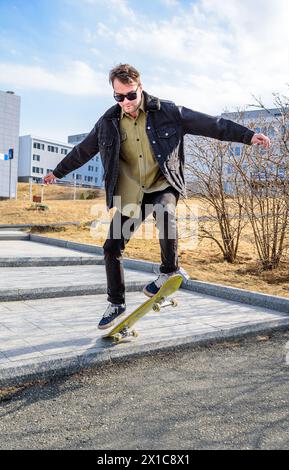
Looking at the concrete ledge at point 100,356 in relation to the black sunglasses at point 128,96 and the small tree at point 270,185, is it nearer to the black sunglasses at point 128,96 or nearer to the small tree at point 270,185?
the black sunglasses at point 128,96

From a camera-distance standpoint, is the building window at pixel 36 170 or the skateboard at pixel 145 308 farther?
the building window at pixel 36 170

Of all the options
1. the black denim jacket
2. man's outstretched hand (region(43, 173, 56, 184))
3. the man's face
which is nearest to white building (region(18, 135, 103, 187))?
man's outstretched hand (region(43, 173, 56, 184))

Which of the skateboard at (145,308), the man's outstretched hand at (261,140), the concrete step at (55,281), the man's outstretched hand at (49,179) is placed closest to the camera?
the man's outstretched hand at (261,140)

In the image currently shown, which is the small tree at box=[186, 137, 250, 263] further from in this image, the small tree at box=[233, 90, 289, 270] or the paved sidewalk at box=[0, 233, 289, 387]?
the paved sidewalk at box=[0, 233, 289, 387]

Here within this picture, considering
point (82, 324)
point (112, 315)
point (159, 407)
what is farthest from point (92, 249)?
point (159, 407)

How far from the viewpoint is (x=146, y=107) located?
3740 mm

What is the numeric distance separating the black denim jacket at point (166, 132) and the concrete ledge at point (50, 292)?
2.20m

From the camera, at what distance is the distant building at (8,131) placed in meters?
58.9

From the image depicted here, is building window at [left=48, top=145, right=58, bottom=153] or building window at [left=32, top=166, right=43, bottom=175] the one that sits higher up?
building window at [left=48, top=145, right=58, bottom=153]

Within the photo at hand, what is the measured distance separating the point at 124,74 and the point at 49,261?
4.90 m

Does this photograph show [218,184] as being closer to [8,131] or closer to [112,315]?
[112,315]

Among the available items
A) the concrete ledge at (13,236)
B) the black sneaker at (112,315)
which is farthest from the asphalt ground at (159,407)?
the concrete ledge at (13,236)

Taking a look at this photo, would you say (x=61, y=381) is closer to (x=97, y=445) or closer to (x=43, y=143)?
(x=97, y=445)

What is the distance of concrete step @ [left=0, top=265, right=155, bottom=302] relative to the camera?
5.49 meters
